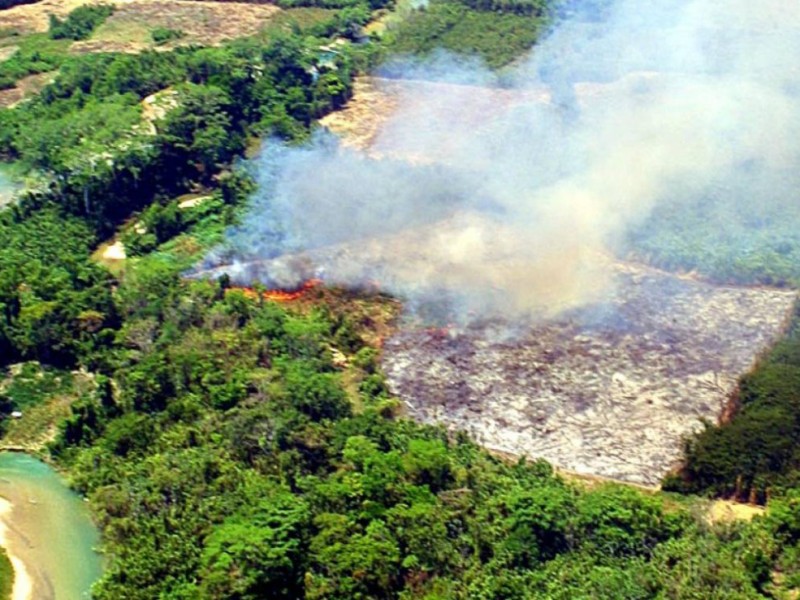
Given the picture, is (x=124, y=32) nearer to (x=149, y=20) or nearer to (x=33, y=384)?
(x=149, y=20)

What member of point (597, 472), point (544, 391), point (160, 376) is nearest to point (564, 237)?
point (544, 391)

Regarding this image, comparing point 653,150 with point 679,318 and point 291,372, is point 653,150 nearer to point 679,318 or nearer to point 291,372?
point 679,318

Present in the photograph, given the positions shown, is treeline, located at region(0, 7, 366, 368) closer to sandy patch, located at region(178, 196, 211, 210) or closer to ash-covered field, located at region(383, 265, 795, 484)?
sandy patch, located at region(178, 196, 211, 210)

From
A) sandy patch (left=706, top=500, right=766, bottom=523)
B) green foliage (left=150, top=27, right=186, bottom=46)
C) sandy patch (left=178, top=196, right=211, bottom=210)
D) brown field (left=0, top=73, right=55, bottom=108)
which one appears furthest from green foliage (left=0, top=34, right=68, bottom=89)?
sandy patch (left=706, top=500, right=766, bottom=523)

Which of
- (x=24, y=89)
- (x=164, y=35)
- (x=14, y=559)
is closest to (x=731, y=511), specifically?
(x=14, y=559)

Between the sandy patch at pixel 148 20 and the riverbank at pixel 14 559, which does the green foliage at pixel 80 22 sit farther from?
the riverbank at pixel 14 559

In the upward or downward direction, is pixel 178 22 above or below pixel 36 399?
above
